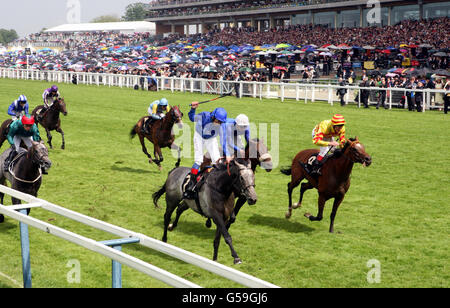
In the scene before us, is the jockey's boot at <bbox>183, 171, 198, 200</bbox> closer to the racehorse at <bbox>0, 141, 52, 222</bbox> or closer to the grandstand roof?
the racehorse at <bbox>0, 141, 52, 222</bbox>

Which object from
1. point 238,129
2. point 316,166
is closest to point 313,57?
point 316,166

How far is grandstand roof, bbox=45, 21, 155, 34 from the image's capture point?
10378 cm

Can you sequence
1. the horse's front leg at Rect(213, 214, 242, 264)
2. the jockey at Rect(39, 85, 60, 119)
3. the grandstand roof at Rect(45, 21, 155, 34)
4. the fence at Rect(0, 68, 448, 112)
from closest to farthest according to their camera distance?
the horse's front leg at Rect(213, 214, 242, 264) → the jockey at Rect(39, 85, 60, 119) → the fence at Rect(0, 68, 448, 112) → the grandstand roof at Rect(45, 21, 155, 34)

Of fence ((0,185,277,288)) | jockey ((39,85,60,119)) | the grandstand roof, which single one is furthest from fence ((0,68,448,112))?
the grandstand roof

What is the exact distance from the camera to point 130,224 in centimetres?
834

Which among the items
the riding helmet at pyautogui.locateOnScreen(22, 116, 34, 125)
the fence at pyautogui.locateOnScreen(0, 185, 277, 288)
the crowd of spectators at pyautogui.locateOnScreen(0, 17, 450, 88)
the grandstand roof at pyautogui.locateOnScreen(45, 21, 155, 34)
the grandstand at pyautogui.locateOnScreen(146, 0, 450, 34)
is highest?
the grandstand roof at pyautogui.locateOnScreen(45, 21, 155, 34)

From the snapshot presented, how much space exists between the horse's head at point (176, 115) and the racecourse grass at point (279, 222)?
125 centimetres

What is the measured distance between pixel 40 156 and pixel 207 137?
93.4 inches

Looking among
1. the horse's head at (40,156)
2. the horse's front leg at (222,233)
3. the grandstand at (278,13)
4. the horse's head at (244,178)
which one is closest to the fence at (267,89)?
the horse's head at (40,156)

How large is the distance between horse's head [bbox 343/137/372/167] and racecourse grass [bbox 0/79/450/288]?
1.15 meters

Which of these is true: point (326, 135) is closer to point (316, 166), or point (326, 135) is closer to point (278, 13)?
point (316, 166)

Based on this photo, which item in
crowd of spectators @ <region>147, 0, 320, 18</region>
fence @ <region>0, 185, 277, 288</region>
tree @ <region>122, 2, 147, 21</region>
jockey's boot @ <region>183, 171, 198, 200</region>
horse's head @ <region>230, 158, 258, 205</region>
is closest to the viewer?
fence @ <region>0, 185, 277, 288</region>

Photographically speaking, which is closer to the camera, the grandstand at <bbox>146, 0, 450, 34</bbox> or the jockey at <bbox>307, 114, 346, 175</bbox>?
the jockey at <bbox>307, 114, 346, 175</bbox>

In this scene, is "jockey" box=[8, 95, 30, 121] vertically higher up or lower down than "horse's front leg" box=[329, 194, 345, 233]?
higher up
